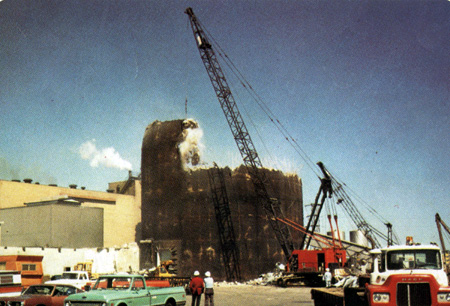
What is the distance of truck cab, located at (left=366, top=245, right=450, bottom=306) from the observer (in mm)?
12664

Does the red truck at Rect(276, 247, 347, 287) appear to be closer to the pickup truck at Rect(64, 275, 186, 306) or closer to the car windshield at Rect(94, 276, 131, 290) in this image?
the pickup truck at Rect(64, 275, 186, 306)

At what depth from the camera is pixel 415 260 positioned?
537 inches

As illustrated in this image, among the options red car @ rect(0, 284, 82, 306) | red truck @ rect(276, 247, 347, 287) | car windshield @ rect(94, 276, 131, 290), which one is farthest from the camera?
red truck @ rect(276, 247, 347, 287)

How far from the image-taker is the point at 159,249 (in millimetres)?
54094

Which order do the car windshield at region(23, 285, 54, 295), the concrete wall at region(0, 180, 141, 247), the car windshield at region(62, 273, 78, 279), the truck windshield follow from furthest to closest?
the concrete wall at region(0, 180, 141, 247) → the car windshield at region(62, 273, 78, 279) → the car windshield at region(23, 285, 54, 295) → the truck windshield

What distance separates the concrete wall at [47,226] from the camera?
172 ft

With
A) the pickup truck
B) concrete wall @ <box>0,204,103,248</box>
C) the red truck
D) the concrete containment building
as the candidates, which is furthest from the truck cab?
concrete wall @ <box>0,204,103,248</box>

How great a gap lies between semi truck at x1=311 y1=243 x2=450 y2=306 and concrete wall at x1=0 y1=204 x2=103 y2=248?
44194 mm

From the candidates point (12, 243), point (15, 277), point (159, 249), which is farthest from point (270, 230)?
point (15, 277)

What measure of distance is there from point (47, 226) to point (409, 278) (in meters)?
46.7

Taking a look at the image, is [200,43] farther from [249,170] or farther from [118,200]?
[118,200]

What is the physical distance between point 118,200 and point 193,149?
19994 mm

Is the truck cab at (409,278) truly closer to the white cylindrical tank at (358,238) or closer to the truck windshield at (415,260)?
the truck windshield at (415,260)

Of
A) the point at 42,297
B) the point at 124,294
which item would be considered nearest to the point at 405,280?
the point at 124,294
